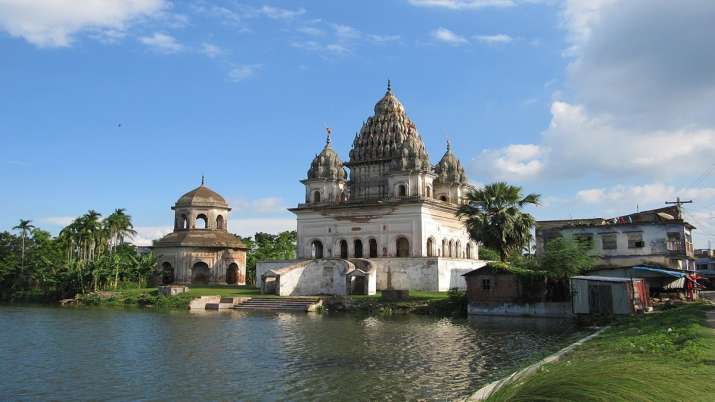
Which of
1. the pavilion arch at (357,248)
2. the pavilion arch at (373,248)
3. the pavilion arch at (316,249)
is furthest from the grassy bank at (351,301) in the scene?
the pavilion arch at (373,248)

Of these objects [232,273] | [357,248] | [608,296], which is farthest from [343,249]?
[608,296]

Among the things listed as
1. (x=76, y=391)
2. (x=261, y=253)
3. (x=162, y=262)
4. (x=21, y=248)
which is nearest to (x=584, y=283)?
(x=76, y=391)

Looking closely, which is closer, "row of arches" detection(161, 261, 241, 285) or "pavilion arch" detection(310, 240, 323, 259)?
"pavilion arch" detection(310, 240, 323, 259)

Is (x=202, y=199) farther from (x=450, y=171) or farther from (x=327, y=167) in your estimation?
(x=450, y=171)

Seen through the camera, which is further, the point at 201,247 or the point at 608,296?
the point at 201,247

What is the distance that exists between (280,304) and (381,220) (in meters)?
13.0

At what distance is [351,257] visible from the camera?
49.4 metres

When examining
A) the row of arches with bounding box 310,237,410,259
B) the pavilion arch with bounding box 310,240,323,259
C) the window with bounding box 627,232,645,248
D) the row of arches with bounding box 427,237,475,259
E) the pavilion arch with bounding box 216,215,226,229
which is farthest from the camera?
the pavilion arch with bounding box 216,215,226,229

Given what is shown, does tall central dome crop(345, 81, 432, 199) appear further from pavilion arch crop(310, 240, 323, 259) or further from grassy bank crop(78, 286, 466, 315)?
grassy bank crop(78, 286, 466, 315)

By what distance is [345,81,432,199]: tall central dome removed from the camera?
177ft

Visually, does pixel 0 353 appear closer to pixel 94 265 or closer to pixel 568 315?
pixel 568 315

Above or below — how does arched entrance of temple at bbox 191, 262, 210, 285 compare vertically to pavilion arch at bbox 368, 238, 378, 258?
below

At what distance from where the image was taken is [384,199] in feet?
162

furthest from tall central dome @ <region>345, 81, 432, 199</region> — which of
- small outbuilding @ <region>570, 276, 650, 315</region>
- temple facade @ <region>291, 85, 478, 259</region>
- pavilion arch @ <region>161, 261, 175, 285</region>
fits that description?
small outbuilding @ <region>570, 276, 650, 315</region>
